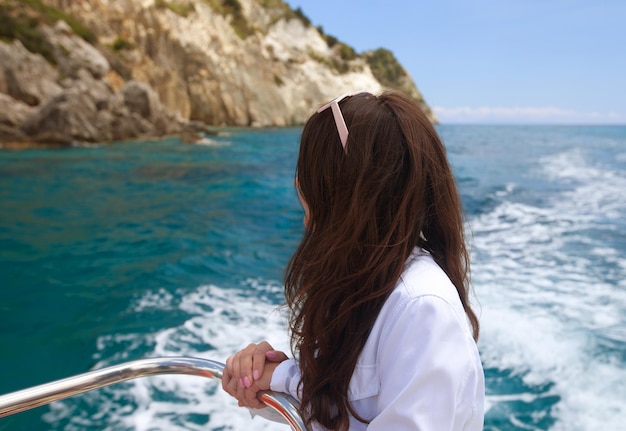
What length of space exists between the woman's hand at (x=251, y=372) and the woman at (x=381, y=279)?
2cm

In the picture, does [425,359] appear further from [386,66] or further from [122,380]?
[386,66]

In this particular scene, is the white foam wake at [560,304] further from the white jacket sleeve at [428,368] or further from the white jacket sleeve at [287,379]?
the white jacket sleeve at [428,368]

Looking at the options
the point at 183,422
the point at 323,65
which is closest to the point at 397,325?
the point at 183,422

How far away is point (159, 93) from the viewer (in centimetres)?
2709

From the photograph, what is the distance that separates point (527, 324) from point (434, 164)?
3652 mm

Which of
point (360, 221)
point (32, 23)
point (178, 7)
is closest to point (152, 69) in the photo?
point (32, 23)

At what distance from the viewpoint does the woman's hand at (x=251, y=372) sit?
40.8 inches

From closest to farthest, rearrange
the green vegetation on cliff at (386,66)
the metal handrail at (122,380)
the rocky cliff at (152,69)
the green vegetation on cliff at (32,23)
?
the metal handrail at (122,380) → the rocky cliff at (152,69) → the green vegetation on cliff at (32,23) → the green vegetation on cliff at (386,66)

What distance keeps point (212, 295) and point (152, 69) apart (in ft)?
82.2

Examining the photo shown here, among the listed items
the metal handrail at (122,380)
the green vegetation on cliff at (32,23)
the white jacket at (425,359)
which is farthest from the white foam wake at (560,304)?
the green vegetation on cliff at (32,23)

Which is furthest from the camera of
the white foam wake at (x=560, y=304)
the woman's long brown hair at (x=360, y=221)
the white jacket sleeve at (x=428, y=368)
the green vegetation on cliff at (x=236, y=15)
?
the green vegetation on cliff at (x=236, y=15)

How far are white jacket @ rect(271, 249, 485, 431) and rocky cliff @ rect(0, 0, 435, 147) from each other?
16957mm

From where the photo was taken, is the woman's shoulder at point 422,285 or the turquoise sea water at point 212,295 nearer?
the woman's shoulder at point 422,285

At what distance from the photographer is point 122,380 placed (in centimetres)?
119
